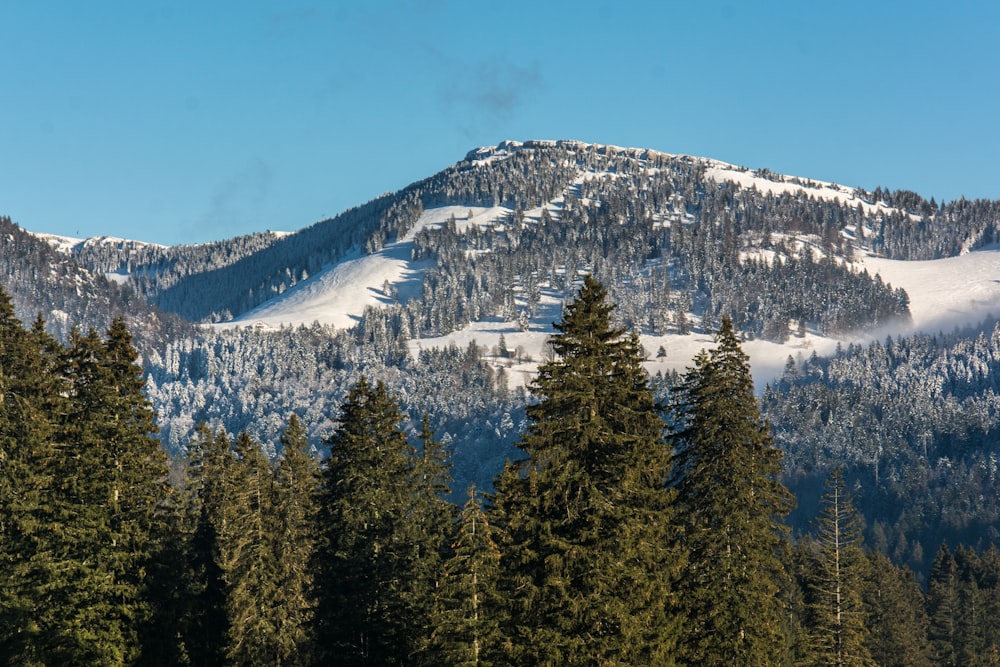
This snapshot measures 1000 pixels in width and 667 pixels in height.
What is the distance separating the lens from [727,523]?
36094mm

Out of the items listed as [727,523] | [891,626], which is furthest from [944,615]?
[727,523]

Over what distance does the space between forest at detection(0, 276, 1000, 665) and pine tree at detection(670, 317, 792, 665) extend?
83mm

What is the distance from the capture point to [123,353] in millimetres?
40062

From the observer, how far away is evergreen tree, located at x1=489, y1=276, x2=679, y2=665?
3094 centimetres

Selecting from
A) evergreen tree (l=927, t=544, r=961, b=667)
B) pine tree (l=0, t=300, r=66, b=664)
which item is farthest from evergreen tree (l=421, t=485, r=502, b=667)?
evergreen tree (l=927, t=544, r=961, b=667)

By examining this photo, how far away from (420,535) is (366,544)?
2.76 m

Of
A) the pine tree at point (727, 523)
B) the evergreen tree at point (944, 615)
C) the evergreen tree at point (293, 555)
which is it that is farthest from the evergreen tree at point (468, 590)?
the evergreen tree at point (944, 615)

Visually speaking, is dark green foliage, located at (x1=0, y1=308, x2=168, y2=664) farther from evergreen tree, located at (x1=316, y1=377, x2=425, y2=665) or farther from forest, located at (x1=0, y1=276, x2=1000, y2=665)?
evergreen tree, located at (x1=316, y1=377, x2=425, y2=665)

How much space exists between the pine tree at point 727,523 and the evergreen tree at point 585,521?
117 inches

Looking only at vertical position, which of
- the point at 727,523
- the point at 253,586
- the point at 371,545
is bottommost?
the point at 253,586

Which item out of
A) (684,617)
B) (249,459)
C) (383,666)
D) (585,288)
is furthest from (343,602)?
(585,288)

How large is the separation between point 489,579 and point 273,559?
1192 centimetres

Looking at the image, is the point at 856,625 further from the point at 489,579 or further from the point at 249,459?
the point at 249,459

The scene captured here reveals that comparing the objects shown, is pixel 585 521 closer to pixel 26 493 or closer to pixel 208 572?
pixel 26 493
